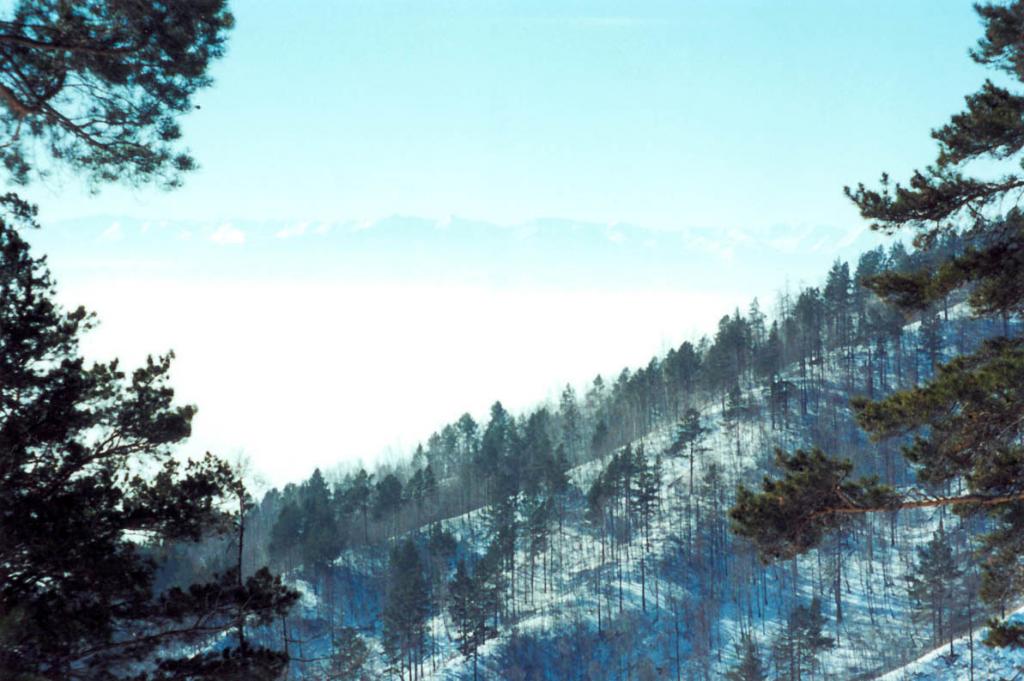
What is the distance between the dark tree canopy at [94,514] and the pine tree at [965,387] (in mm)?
6530

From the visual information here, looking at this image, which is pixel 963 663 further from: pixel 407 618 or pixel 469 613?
pixel 407 618

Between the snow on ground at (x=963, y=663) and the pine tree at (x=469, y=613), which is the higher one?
the snow on ground at (x=963, y=663)

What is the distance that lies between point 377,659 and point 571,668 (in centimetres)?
1519

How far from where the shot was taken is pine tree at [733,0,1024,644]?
795cm

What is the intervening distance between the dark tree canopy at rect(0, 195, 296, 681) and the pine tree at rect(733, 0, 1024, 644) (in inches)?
257

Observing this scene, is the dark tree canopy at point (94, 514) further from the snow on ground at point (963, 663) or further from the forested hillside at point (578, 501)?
the snow on ground at point (963, 663)

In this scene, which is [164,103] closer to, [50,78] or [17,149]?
[50,78]

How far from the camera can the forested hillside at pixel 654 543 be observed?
4662 centimetres

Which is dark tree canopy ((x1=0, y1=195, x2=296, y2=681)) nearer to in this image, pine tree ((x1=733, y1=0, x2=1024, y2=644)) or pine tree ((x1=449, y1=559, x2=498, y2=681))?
pine tree ((x1=733, y1=0, x2=1024, y2=644))

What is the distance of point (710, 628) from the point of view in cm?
5084

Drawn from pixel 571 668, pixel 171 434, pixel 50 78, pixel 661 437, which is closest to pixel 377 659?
pixel 571 668

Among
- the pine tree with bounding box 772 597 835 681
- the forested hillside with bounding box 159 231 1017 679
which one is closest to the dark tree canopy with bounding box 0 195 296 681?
the forested hillside with bounding box 159 231 1017 679

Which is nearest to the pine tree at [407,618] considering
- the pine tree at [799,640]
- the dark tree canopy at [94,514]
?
the pine tree at [799,640]

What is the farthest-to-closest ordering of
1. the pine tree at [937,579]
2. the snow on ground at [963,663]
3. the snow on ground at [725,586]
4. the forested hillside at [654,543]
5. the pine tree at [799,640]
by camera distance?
A: the forested hillside at [654,543]
the snow on ground at [725,586]
the pine tree at [937,579]
the pine tree at [799,640]
the snow on ground at [963,663]
